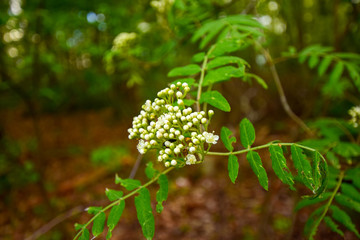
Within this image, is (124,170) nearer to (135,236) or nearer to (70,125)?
(135,236)

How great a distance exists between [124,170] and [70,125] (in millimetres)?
6606

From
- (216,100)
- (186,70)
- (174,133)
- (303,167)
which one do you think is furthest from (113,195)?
(303,167)

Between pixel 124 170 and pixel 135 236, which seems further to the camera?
pixel 124 170

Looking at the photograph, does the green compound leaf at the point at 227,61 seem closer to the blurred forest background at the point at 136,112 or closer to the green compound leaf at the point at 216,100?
the green compound leaf at the point at 216,100

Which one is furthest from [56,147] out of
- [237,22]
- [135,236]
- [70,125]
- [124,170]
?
[237,22]

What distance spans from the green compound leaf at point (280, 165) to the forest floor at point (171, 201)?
2417 mm

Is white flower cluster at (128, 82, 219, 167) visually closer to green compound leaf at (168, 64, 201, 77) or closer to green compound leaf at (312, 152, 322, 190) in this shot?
Answer: green compound leaf at (168, 64, 201, 77)

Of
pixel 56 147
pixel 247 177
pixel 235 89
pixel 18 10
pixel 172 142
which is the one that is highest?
A: pixel 18 10

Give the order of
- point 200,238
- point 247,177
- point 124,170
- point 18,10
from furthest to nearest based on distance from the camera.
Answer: point 124,170, point 247,177, point 200,238, point 18,10

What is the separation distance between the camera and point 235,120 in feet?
21.6

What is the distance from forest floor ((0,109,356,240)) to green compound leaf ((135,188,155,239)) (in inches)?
103

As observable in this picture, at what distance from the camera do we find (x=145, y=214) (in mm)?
1395

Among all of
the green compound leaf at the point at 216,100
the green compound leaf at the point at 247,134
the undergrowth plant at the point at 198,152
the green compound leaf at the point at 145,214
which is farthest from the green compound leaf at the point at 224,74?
the green compound leaf at the point at 145,214

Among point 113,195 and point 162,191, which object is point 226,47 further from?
point 113,195
